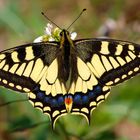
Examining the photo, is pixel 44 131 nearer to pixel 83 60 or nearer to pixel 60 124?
pixel 60 124

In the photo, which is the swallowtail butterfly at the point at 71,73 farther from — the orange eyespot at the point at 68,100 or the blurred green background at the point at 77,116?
the blurred green background at the point at 77,116

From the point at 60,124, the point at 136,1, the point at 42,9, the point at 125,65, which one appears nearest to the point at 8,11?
the point at 42,9

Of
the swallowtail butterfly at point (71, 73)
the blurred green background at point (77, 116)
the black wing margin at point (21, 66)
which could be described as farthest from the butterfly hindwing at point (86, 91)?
the blurred green background at point (77, 116)

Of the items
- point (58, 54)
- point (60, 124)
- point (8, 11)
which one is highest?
point (8, 11)

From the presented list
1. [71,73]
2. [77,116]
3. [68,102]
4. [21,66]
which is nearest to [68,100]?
[68,102]

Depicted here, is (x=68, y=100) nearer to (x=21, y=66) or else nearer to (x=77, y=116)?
(x=21, y=66)

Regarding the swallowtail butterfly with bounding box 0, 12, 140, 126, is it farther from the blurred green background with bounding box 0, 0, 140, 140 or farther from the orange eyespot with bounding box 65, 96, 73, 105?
the blurred green background with bounding box 0, 0, 140, 140

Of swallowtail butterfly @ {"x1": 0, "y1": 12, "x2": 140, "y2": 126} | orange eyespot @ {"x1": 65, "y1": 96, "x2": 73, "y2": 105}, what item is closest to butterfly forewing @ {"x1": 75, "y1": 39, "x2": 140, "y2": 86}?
swallowtail butterfly @ {"x1": 0, "y1": 12, "x2": 140, "y2": 126}
